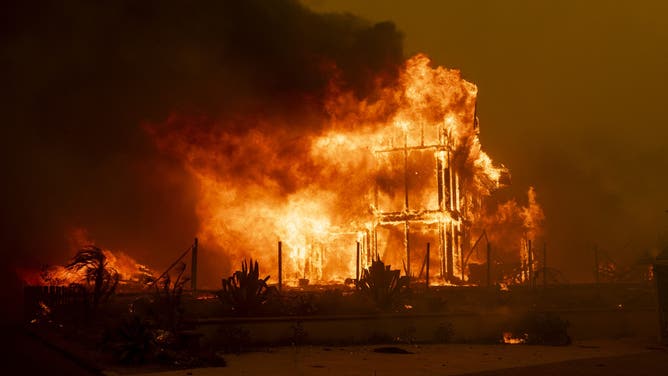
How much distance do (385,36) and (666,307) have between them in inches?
1184

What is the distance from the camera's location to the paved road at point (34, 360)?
13.4 meters

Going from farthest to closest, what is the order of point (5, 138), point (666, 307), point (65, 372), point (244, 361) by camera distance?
point (5, 138), point (666, 307), point (244, 361), point (65, 372)

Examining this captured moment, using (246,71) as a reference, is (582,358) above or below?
below

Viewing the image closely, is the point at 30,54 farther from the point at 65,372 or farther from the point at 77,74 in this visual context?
the point at 65,372

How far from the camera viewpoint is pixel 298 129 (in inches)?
Answer: 1764

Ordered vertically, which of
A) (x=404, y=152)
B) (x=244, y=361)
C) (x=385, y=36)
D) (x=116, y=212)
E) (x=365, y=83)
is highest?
(x=385, y=36)

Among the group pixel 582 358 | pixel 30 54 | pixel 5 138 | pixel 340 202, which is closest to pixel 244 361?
pixel 582 358

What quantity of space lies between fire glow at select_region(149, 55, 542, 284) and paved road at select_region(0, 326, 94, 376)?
24.2 meters

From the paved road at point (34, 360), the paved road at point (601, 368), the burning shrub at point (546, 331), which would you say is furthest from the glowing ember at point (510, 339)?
the paved road at point (34, 360)

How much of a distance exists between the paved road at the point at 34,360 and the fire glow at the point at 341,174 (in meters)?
24.2

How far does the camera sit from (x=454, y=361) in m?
15.9

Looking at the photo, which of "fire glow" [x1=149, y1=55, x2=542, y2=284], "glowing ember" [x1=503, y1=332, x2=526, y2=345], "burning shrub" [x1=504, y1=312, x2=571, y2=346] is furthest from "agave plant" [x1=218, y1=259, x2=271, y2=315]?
"fire glow" [x1=149, y1=55, x2=542, y2=284]

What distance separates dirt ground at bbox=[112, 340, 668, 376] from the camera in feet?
45.9

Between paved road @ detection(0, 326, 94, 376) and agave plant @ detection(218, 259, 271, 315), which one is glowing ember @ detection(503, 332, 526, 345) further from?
paved road @ detection(0, 326, 94, 376)
